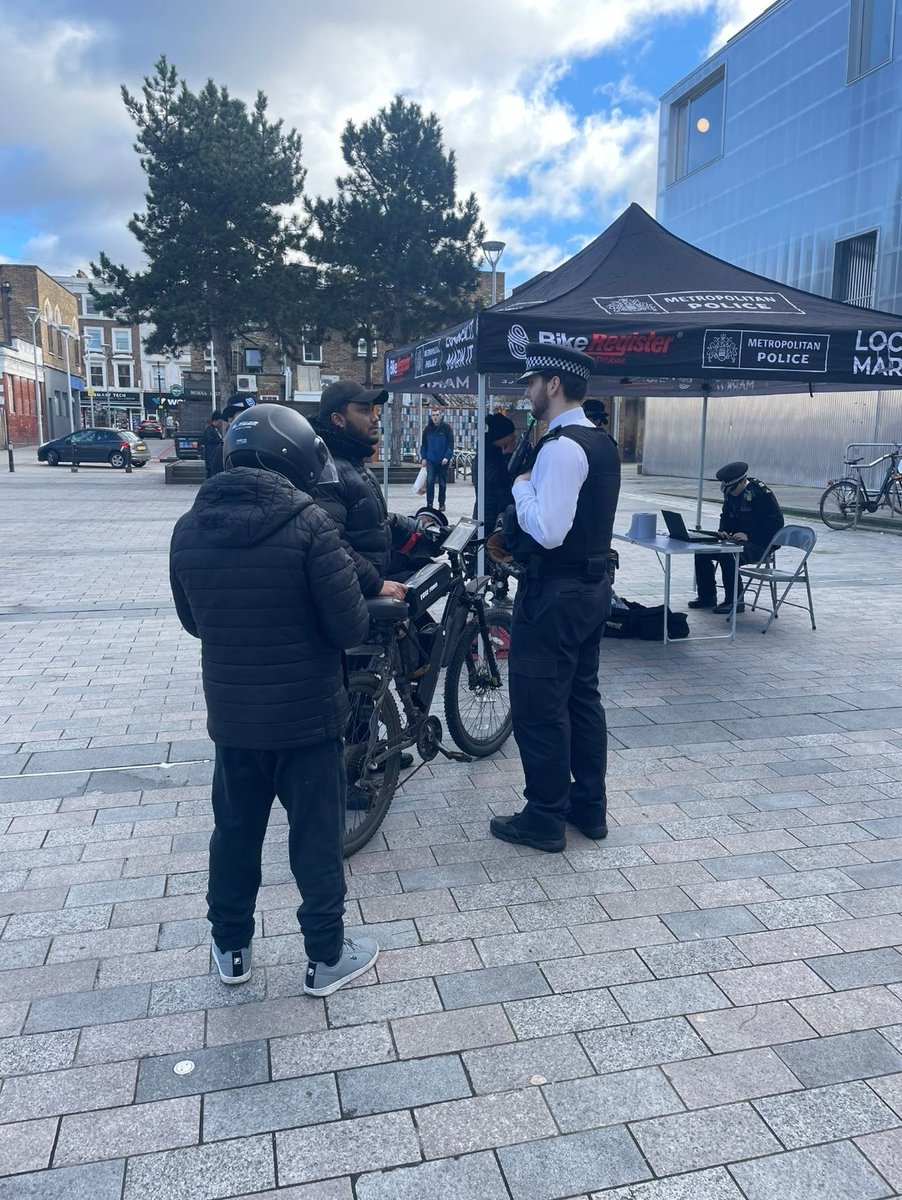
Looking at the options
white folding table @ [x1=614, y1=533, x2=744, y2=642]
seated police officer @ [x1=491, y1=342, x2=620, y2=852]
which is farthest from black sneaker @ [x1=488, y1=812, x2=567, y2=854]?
white folding table @ [x1=614, y1=533, x2=744, y2=642]

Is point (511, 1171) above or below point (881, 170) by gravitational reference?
below

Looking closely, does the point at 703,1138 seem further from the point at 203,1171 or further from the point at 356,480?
the point at 356,480

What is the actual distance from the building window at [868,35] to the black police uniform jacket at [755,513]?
60.8 feet

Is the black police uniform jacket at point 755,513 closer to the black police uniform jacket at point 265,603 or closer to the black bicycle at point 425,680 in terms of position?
the black bicycle at point 425,680

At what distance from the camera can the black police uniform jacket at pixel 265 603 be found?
2.53 m

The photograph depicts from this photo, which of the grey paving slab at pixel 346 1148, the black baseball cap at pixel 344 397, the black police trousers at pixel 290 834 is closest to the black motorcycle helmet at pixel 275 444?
the black police trousers at pixel 290 834

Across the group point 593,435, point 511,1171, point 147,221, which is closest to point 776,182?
point 147,221

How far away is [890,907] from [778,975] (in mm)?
722

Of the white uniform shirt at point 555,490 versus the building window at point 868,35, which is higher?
the building window at point 868,35

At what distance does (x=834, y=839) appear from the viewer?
3.99m

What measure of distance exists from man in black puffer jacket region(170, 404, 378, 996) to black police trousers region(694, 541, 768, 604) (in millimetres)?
5828

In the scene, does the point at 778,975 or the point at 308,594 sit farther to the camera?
the point at 778,975

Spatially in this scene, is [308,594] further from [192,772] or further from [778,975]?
[192,772]

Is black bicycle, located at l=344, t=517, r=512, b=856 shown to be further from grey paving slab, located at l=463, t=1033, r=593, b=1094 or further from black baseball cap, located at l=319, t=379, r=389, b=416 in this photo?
grey paving slab, located at l=463, t=1033, r=593, b=1094
